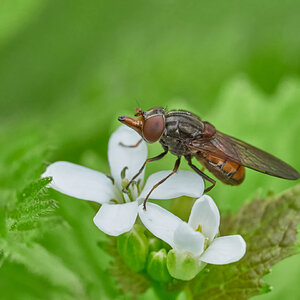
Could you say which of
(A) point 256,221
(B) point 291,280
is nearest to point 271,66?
(B) point 291,280

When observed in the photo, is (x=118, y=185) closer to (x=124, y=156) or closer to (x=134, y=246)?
(x=124, y=156)

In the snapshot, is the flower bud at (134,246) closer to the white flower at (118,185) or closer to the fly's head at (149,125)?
the white flower at (118,185)

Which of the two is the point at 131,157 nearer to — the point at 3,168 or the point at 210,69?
the point at 3,168

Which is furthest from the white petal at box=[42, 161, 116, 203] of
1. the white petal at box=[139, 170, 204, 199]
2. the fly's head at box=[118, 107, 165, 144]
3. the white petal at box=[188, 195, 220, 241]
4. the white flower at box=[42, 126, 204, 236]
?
the white petal at box=[188, 195, 220, 241]

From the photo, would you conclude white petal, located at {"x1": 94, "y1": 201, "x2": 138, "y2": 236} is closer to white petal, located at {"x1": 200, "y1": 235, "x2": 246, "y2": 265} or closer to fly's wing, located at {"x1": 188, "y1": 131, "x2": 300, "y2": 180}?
white petal, located at {"x1": 200, "y1": 235, "x2": 246, "y2": 265}

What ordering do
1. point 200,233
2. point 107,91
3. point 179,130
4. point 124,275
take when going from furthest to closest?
point 107,91 → point 179,130 → point 124,275 → point 200,233

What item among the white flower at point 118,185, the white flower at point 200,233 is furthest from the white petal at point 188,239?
the white flower at point 118,185

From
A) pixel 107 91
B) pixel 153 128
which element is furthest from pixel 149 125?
pixel 107 91
